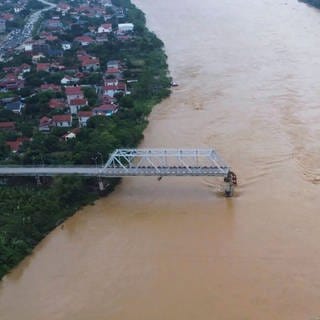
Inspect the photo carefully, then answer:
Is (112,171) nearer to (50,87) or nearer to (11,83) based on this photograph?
(50,87)

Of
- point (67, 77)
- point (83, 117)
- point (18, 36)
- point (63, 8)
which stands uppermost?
point (63, 8)

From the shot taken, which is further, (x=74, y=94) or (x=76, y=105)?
(x=74, y=94)

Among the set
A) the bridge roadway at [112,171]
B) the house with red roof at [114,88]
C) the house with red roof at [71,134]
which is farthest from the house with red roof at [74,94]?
the bridge roadway at [112,171]

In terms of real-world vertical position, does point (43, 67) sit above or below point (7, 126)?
above

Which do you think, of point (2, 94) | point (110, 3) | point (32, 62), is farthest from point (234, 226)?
point (110, 3)

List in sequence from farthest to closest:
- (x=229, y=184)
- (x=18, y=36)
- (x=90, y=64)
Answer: (x=18, y=36) → (x=90, y=64) → (x=229, y=184)

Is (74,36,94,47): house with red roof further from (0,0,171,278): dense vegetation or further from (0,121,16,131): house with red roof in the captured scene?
(0,121,16,131): house with red roof

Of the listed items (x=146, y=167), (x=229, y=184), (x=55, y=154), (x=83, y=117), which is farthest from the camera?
(x=83, y=117)

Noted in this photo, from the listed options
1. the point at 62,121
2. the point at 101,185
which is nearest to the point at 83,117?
the point at 62,121
